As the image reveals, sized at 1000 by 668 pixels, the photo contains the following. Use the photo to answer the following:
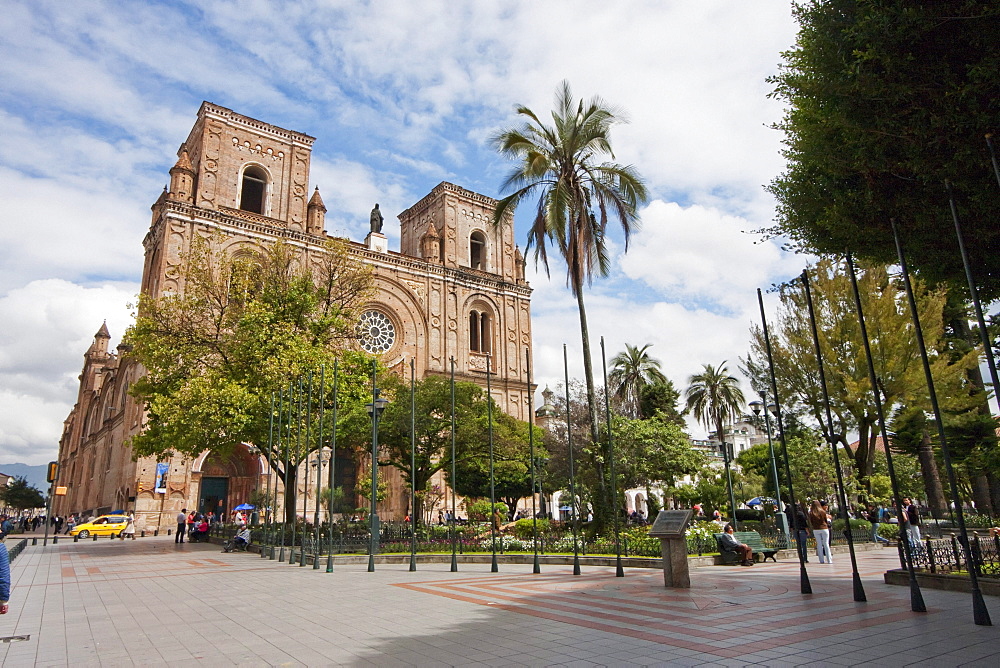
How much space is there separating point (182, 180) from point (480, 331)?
847 inches

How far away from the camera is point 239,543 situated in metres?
21.9

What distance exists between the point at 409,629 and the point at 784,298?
72.5ft

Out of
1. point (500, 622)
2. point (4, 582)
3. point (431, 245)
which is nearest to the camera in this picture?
point (4, 582)

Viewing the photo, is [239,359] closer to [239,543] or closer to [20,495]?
[239,543]

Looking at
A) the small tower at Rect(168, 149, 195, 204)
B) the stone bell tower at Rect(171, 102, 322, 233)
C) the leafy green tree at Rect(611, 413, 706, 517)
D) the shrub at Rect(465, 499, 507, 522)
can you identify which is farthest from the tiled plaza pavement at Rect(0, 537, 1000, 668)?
the stone bell tower at Rect(171, 102, 322, 233)

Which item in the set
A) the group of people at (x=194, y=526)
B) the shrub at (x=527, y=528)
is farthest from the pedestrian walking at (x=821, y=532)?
the group of people at (x=194, y=526)

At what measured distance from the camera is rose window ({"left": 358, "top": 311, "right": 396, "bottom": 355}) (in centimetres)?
4050

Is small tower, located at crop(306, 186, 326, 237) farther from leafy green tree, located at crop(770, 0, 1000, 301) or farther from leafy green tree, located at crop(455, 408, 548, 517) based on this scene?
leafy green tree, located at crop(770, 0, 1000, 301)

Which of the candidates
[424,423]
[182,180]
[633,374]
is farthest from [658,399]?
[182,180]

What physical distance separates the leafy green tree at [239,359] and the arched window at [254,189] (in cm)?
1467

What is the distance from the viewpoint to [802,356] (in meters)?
24.9

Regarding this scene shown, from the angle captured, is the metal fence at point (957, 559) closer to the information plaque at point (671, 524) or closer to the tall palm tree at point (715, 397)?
the information plaque at point (671, 524)

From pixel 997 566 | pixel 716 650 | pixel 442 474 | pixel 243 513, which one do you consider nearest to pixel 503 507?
pixel 442 474

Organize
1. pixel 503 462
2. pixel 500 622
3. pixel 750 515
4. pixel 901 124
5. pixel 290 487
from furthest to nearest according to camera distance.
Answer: pixel 503 462 < pixel 750 515 < pixel 290 487 < pixel 500 622 < pixel 901 124
